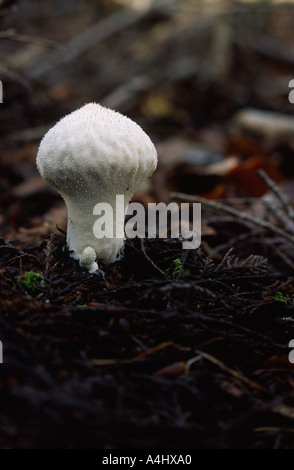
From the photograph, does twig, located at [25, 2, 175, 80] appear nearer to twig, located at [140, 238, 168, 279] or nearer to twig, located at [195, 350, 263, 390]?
twig, located at [140, 238, 168, 279]

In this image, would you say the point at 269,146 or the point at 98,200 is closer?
the point at 98,200

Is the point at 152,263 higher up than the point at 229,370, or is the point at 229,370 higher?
the point at 152,263

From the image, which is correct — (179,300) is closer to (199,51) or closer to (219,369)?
(219,369)

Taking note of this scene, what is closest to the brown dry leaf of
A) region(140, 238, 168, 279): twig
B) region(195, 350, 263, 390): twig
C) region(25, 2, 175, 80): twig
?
region(140, 238, 168, 279): twig

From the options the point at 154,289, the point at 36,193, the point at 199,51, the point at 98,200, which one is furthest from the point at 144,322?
the point at 199,51

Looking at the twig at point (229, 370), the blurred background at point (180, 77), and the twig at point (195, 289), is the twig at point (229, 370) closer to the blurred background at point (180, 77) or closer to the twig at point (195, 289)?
the twig at point (195, 289)

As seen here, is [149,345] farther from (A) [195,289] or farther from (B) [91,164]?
(B) [91,164]

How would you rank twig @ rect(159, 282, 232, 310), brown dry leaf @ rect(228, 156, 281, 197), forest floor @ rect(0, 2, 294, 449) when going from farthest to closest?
1. brown dry leaf @ rect(228, 156, 281, 197)
2. twig @ rect(159, 282, 232, 310)
3. forest floor @ rect(0, 2, 294, 449)

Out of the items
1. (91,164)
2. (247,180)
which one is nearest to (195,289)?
(91,164)
